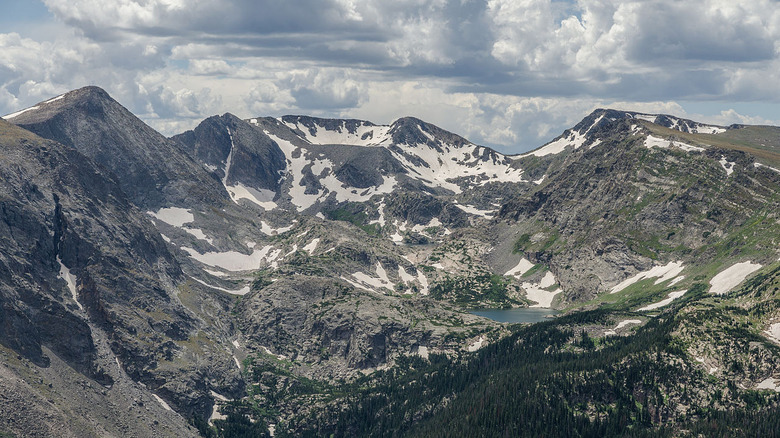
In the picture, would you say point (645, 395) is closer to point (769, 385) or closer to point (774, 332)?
point (769, 385)

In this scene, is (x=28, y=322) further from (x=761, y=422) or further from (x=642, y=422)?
(x=761, y=422)

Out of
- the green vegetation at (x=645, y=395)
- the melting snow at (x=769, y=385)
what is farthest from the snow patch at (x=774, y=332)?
the melting snow at (x=769, y=385)

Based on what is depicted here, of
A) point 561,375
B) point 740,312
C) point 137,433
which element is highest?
point 740,312

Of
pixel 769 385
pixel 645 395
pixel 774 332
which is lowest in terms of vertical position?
pixel 645 395

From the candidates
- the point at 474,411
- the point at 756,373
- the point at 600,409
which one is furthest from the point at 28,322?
the point at 756,373

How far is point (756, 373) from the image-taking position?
173750mm

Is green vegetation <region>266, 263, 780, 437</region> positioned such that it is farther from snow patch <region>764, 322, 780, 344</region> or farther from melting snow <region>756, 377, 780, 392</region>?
snow patch <region>764, 322, 780, 344</region>

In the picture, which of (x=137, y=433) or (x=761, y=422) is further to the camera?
(x=137, y=433)

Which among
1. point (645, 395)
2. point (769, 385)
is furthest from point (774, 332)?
point (645, 395)

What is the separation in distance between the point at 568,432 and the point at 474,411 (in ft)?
84.5

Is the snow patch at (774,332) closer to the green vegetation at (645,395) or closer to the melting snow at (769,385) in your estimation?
the green vegetation at (645,395)

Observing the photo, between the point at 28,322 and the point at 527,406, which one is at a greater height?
the point at 28,322

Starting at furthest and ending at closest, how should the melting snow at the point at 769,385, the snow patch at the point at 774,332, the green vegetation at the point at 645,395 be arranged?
the snow patch at the point at 774,332, the melting snow at the point at 769,385, the green vegetation at the point at 645,395

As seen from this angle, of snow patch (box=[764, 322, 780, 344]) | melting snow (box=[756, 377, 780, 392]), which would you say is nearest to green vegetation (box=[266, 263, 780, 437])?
melting snow (box=[756, 377, 780, 392])
